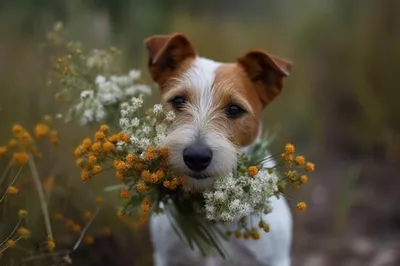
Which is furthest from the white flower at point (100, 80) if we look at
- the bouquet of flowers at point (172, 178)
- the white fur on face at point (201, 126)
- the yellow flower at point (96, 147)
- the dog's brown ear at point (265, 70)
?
the yellow flower at point (96, 147)

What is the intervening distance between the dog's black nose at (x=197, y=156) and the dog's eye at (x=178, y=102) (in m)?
0.45

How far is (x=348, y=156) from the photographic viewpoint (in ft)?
23.4

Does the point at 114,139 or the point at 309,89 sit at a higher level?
the point at 309,89

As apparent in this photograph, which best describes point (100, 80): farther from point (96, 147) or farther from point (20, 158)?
point (96, 147)

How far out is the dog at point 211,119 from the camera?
333 centimetres

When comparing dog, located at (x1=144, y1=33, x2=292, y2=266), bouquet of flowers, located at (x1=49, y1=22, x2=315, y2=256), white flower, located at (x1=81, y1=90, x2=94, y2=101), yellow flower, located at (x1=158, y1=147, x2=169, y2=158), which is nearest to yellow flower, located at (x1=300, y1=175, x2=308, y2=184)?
bouquet of flowers, located at (x1=49, y1=22, x2=315, y2=256)

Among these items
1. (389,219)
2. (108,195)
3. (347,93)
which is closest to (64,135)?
(108,195)

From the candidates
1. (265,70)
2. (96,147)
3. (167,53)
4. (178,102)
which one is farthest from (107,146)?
(265,70)

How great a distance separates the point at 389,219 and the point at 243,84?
2698mm

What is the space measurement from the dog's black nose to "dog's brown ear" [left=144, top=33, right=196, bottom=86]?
73 cm

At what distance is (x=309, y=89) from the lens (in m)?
7.29

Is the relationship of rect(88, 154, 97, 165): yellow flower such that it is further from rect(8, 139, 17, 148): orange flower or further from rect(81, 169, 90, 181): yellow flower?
rect(8, 139, 17, 148): orange flower

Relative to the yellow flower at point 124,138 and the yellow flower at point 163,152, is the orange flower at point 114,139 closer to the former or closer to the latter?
the yellow flower at point 124,138

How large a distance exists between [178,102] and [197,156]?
52 cm
